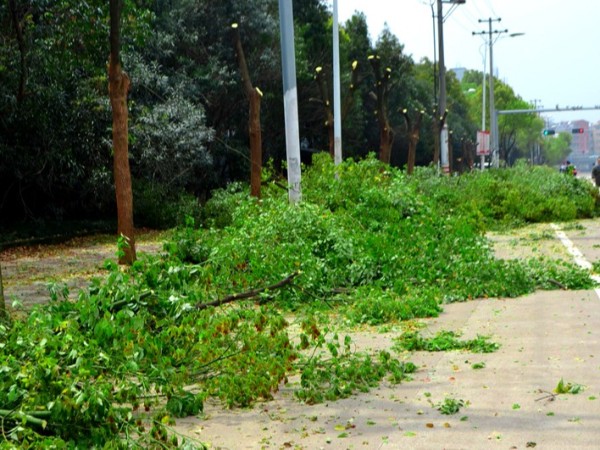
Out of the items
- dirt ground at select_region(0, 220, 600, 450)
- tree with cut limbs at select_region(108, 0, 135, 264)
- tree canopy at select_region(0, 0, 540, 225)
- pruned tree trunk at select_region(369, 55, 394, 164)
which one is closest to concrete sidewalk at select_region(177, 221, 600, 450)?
dirt ground at select_region(0, 220, 600, 450)

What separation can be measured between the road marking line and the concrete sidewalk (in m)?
4.19

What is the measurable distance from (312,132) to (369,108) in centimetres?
1406

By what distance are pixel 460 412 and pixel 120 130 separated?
13.7 m

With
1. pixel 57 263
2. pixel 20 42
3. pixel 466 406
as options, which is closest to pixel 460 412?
pixel 466 406

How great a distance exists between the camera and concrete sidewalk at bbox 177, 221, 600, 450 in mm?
6652

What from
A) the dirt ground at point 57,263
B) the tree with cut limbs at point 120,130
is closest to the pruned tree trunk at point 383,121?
the dirt ground at point 57,263

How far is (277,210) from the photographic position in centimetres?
1553

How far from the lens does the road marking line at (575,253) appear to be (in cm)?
1504

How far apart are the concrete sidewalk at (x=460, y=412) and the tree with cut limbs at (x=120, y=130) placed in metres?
10.4

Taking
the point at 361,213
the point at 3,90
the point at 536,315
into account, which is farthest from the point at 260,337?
the point at 3,90

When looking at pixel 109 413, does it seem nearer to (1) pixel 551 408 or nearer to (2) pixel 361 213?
(1) pixel 551 408

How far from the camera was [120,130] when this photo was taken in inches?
786

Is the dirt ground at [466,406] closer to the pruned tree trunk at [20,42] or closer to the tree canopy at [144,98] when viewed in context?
the tree canopy at [144,98]

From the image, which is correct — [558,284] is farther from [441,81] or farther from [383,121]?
[441,81]
